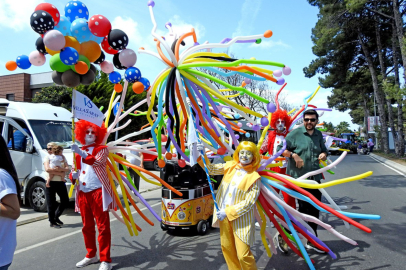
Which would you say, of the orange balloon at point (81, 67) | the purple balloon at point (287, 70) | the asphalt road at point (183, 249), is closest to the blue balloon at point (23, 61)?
the orange balloon at point (81, 67)

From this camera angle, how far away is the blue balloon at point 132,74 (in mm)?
3138

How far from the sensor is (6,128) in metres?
7.37

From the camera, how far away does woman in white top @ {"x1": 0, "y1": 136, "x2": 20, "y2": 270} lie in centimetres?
205

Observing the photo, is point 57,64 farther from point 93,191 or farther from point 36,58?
point 93,191

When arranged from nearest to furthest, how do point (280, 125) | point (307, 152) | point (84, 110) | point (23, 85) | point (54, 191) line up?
point (84, 110)
point (307, 152)
point (280, 125)
point (54, 191)
point (23, 85)

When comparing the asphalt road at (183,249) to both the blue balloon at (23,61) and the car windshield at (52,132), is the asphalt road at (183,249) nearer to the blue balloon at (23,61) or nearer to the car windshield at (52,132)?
the car windshield at (52,132)

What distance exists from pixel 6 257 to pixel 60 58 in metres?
1.88

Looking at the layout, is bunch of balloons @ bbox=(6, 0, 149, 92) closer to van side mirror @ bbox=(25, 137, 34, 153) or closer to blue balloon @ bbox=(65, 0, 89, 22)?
blue balloon @ bbox=(65, 0, 89, 22)

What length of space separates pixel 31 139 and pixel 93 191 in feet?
13.7

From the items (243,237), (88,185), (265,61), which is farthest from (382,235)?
(88,185)

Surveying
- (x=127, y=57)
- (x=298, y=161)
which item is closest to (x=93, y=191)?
(x=127, y=57)

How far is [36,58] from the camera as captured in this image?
333 cm

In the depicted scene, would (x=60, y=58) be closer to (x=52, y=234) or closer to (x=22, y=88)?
(x=52, y=234)

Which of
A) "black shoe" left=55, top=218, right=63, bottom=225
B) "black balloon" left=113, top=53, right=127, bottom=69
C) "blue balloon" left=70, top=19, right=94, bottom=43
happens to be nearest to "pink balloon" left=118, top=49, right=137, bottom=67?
"black balloon" left=113, top=53, right=127, bottom=69
